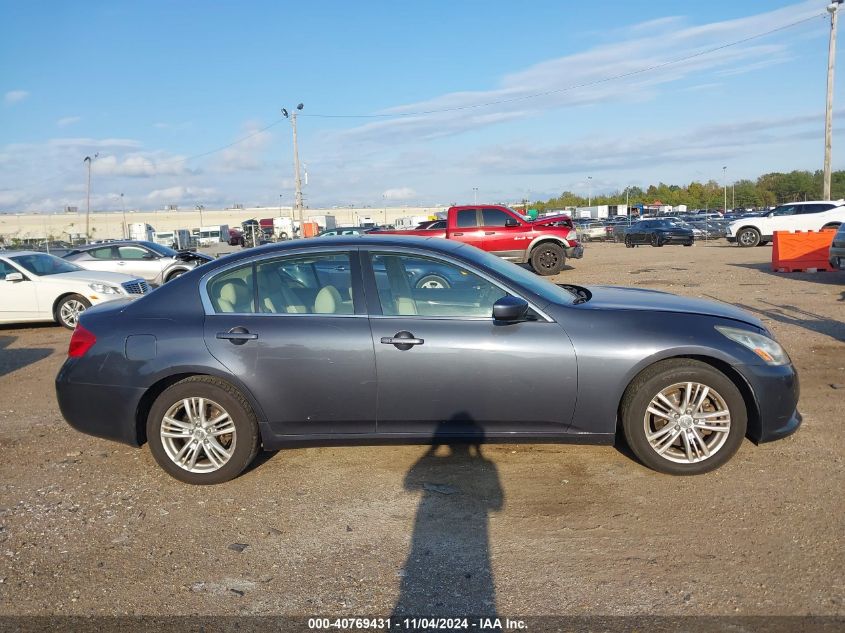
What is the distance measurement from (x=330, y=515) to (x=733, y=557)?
2160mm

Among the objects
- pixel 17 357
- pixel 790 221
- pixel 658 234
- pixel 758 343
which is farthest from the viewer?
pixel 658 234

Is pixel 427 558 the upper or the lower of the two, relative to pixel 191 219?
lower

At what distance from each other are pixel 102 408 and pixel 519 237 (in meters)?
14.3

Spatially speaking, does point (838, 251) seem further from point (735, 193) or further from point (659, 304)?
point (735, 193)

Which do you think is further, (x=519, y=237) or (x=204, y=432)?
(x=519, y=237)

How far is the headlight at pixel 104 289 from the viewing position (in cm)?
1144

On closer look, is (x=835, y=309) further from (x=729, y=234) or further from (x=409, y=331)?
(x=729, y=234)

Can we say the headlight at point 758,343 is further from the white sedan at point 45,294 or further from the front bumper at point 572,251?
the front bumper at point 572,251

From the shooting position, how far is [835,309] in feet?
34.4

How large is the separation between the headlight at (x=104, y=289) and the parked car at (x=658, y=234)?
26.9 m

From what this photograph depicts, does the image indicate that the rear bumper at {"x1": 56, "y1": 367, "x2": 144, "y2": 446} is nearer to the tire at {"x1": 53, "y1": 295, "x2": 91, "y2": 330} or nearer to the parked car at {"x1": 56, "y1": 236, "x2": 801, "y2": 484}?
the parked car at {"x1": 56, "y1": 236, "x2": 801, "y2": 484}

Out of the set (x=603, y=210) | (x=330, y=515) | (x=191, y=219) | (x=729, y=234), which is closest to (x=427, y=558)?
(x=330, y=515)

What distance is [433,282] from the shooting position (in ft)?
15.1

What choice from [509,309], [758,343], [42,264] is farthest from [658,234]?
[509,309]
